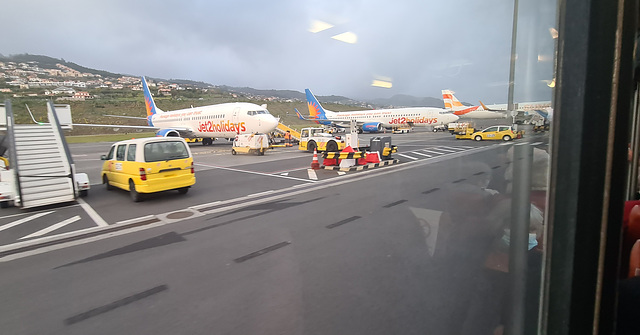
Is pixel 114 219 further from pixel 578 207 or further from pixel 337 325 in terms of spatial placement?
pixel 578 207

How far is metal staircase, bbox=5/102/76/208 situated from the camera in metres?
7.36

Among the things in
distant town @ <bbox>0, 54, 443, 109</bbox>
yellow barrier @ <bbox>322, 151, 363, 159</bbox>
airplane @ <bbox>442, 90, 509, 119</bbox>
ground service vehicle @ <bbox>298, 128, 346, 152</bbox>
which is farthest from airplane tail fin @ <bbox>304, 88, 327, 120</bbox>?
airplane @ <bbox>442, 90, 509, 119</bbox>

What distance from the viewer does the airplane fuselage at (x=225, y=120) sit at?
20.0m

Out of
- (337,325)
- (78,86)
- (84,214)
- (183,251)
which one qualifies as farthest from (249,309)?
(78,86)

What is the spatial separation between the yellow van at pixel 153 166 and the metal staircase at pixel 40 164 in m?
1.19

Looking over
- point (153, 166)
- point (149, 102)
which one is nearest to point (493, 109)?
point (153, 166)

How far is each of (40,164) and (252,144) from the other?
35.2 feet

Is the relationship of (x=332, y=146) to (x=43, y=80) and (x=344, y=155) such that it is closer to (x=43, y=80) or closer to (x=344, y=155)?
(x=344, y=155)

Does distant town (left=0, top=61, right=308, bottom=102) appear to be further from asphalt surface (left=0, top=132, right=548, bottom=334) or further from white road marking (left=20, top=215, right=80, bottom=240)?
white road marking (left=20, top=215, right=80, bottom=240)

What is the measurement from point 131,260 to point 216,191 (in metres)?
4.63

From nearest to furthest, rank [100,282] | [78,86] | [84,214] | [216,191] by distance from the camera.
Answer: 1. [100,282]
2. [84,214]
3. [216,191]
4. [78,86]

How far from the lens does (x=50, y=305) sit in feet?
11.1

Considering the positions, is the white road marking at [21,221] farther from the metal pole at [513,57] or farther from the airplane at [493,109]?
the metal pole at [513,57]

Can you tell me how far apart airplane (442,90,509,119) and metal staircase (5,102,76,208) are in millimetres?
8937
